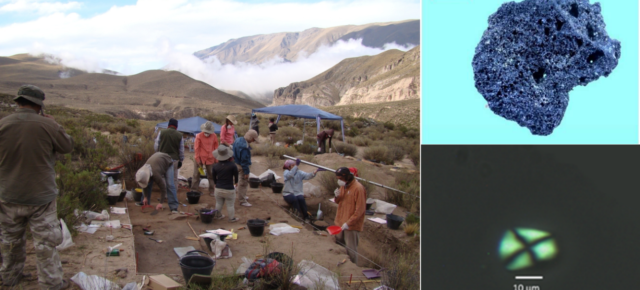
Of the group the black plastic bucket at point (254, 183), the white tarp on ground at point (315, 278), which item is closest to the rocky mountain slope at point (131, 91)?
the black plastic bucket at point (254, 183)

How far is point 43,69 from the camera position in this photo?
113 meters

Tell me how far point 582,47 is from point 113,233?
5593 mm

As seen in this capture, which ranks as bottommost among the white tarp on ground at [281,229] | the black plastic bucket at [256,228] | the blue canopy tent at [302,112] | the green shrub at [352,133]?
the white tarp on ground at [281,229]

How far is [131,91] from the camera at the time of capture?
87.8 m

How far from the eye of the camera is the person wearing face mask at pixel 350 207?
4906 millimetres

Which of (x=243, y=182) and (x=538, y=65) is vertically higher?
(x=538, y=65)

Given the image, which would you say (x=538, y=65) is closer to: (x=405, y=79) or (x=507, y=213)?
(x=507, y=213)

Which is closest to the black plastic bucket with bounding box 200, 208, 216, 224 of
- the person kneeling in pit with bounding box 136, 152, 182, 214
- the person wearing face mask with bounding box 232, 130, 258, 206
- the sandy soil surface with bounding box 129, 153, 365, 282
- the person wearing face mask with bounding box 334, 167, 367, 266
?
the sandy soil surface with bounding box 129, 153, 365, 282

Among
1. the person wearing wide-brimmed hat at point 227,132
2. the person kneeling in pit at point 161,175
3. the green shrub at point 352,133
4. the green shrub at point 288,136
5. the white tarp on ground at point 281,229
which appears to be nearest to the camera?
the white tarp on ground at point 281,229

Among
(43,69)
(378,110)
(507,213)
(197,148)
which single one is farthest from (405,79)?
(43,69)

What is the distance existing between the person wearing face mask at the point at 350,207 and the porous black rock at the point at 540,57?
7.39 feet

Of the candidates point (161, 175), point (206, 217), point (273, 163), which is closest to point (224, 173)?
point (206, 217)

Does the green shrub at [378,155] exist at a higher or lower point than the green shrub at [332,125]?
lower

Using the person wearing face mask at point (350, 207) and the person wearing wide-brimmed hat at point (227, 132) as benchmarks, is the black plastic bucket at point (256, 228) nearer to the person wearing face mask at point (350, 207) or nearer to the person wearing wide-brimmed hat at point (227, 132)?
the person wearing face mask at point (350, 207)
